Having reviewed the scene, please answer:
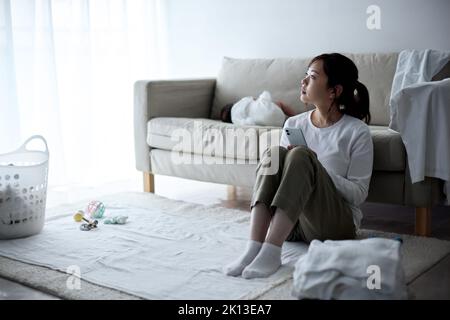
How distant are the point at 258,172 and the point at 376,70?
48.8 inches

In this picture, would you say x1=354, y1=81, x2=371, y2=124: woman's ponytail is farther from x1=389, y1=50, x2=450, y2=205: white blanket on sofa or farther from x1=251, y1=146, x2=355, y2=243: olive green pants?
x1=251, y1=146, x2=355, y2=243: olive green pants

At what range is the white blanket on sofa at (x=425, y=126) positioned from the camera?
2.28 meters

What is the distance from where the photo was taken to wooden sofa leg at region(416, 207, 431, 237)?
2.40 m

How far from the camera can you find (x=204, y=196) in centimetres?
331

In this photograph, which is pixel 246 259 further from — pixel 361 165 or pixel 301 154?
pixel 361 165

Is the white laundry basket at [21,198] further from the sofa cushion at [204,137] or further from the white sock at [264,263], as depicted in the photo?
the white sock at [264,263]

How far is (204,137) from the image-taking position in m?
2.90

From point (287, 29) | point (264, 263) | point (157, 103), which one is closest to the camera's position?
point (264, 263)

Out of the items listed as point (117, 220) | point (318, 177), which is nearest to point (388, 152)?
point (318, 177)

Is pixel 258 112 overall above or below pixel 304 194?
above

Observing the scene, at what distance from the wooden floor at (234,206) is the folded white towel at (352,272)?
17 cm

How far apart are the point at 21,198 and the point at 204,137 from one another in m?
0.93

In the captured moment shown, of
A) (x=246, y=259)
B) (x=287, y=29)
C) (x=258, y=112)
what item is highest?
(x=287, y=29)
